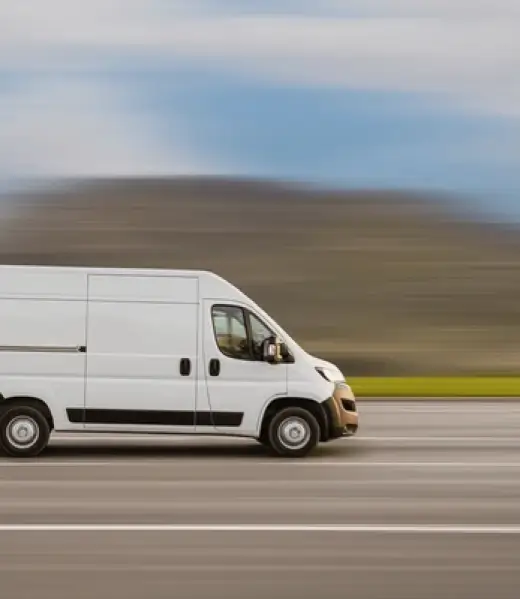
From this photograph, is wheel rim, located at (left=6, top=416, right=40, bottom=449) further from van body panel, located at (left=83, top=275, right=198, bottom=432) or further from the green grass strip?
the green grass strip

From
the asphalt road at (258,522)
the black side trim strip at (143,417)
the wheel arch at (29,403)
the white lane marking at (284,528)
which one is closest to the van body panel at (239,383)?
the black side trim strip at (143,417)

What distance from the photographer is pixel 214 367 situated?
47.0ft

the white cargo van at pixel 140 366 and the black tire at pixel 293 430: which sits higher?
the white cargo van at pixel 140 366

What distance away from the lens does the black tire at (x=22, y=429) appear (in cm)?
1406

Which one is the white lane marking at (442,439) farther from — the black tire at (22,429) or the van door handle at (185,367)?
the black tire at (22,429)

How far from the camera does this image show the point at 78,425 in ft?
46.6

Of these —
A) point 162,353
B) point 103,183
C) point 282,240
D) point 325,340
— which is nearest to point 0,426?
point 162,353

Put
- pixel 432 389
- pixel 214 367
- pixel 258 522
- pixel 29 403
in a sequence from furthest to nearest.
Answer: pixel 432 389 → pixel 214 367 → pixel 29 403 → pixel 258 522

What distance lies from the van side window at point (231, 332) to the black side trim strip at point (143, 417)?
702 millimetres

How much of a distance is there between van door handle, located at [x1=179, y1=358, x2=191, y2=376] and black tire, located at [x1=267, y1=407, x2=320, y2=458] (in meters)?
1.04

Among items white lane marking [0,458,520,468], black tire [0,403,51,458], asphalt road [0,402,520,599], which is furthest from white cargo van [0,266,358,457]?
white lane marking [0,458,520,468]

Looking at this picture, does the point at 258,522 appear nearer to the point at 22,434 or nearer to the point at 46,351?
the point at 22,434

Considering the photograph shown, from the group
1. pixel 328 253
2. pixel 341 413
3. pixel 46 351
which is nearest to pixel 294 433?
→ pixel 341 413

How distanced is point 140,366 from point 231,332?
1.06m
